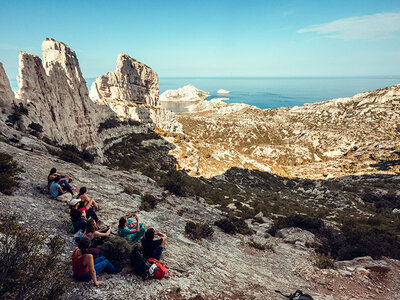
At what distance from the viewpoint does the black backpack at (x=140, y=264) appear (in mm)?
6561

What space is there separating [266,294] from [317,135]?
103 meters

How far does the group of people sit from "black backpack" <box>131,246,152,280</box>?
0.49 metres

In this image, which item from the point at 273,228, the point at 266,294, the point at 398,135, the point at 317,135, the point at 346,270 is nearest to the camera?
the point at 266,294

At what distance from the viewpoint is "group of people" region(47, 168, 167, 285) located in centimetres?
558

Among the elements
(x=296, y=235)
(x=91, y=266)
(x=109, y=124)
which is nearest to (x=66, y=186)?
(x=91, y=266)

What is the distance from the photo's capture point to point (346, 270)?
35.0ft

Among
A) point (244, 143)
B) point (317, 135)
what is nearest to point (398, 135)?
point (317, 135)

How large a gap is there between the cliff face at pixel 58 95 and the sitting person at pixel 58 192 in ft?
48.6

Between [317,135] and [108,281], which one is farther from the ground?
[108,281]

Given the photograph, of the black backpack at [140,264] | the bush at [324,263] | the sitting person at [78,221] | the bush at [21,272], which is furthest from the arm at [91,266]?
the bush at [324,263]

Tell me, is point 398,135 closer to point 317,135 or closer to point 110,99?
point 317,135

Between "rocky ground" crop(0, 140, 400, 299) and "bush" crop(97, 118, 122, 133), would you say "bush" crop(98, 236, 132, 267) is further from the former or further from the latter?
"bush" crop(97, 118, 122, 133)

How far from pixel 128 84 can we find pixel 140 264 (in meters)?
74.3

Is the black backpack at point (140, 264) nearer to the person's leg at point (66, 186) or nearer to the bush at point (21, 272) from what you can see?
the bush at point (21, 272)
